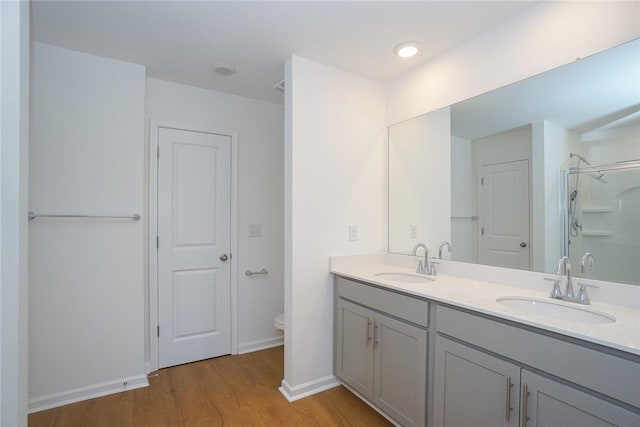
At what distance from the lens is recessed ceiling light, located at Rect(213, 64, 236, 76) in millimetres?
2352

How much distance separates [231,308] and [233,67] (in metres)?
2.03

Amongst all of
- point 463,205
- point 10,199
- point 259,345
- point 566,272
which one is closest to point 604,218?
point 566,272

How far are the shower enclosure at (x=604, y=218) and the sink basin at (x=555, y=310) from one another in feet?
0.69

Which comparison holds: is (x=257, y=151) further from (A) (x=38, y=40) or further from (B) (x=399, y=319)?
(B) (x=399, y=319)

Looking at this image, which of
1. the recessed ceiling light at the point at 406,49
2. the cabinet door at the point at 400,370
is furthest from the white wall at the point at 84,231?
the recessed ceiling light at the point at 406,49

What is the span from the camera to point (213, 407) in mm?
2086

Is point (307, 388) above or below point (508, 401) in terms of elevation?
below

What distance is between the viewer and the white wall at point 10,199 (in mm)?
979

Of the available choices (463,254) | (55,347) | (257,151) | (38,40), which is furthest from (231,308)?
(38,40)

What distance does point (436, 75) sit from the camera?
2.22 meters

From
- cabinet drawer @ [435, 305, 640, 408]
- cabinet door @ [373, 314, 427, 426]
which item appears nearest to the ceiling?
cabinet drawer @ [435, 305, 640, 408]

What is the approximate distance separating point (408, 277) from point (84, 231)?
7.44 feet

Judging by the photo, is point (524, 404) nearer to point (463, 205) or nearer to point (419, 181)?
point (463, 205)

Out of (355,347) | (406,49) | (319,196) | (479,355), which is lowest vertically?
(355,347)
